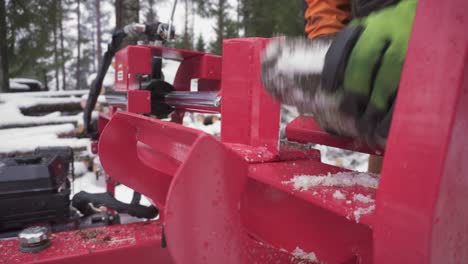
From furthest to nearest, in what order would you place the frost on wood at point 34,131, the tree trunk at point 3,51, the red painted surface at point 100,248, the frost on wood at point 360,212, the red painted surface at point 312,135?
the tree trunk at point 3,51
the frost on wood at point 34,131
the red painted surface at point 100,248
the red painted surface at point 312,135
the frost on wood at point 360,212

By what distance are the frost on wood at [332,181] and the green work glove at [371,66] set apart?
8.7 inches

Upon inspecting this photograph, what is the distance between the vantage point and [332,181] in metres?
0.91

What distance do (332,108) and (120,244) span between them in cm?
99

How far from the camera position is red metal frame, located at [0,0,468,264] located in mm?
547

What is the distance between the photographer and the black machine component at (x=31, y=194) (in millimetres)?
1615

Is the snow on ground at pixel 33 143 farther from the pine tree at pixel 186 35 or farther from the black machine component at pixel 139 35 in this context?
the pine tree at pixel 186 35

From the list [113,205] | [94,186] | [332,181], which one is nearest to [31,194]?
[113,205]

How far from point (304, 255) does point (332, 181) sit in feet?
0.87

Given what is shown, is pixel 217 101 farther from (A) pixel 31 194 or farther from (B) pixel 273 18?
(B) pixel 273 18

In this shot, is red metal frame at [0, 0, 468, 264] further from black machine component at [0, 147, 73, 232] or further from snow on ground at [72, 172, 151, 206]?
snow on ground at [72, 172, 151, 206]

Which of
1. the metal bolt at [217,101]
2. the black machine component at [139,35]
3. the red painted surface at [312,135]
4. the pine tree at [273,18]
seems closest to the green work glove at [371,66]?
the red painted surface at [312,135]

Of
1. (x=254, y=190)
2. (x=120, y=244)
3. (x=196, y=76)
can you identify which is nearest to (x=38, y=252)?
(x=120, y=244)

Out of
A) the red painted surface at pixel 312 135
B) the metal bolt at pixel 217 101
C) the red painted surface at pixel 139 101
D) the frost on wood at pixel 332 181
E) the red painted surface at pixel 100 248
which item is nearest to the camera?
the frost on wood at pixel 332 181

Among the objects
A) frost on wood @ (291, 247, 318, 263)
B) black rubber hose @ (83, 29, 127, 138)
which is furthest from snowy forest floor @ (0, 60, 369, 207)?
frost on wood @ (291, 247, 318, 263)
